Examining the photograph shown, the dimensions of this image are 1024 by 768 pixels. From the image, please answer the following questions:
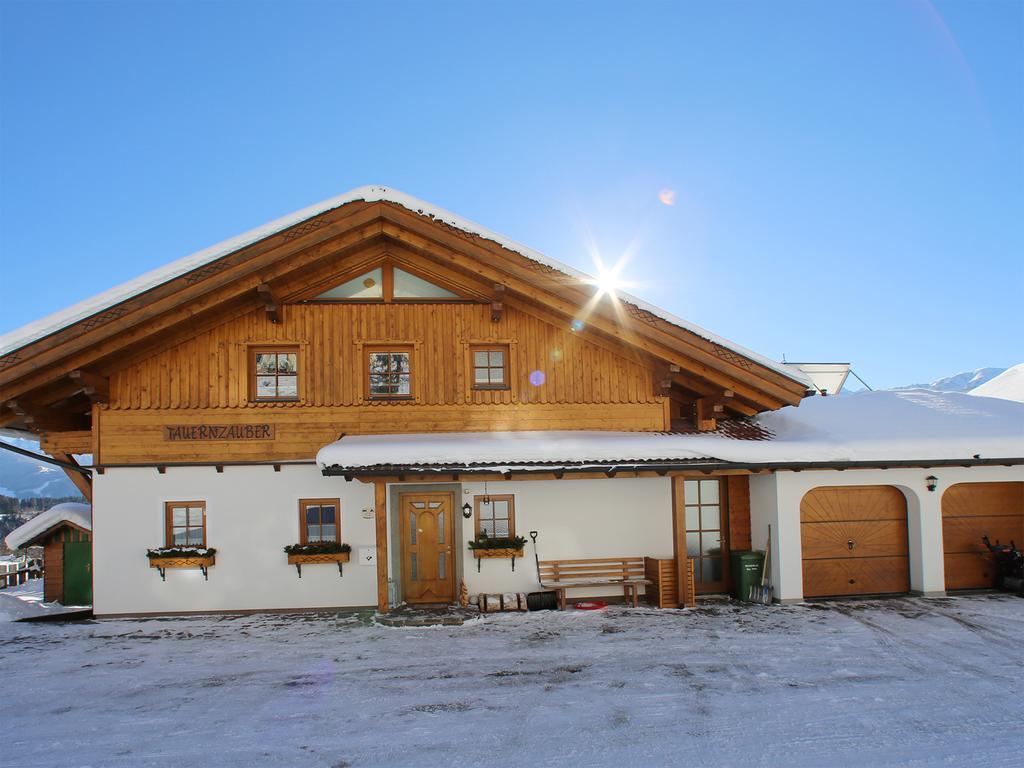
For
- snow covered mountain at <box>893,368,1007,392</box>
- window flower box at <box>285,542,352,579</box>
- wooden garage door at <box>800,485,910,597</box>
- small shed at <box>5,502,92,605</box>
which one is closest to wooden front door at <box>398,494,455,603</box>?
window flower box at <box>285,542,352,579</box>

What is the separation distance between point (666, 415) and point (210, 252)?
8.24 metres

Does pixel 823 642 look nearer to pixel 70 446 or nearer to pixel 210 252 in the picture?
pixel 210 252

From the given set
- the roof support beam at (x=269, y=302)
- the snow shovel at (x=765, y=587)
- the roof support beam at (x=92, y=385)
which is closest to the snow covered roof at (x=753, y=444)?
the snow shovel at (x=765, y=587)

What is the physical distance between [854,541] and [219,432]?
11145 millimetres

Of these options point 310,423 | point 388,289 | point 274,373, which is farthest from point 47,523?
point 388,289

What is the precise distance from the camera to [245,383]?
12.1 metres

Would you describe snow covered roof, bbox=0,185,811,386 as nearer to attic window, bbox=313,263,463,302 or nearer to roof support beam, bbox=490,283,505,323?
roof support beam, bbox=490,283,505,323

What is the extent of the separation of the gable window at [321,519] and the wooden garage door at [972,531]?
10760mm

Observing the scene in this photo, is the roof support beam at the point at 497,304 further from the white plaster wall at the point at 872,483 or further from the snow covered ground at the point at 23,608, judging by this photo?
the snow covered ground at the point at 23,608

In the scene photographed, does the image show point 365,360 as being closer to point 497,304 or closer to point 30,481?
point 497,304

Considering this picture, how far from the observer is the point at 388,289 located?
12.6 m

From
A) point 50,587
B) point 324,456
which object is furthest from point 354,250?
point 50,587

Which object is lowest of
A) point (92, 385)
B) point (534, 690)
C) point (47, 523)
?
point (534, 690)

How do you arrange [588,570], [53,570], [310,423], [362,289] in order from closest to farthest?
[310,423]
[588,570]
[362,289]
[53,570]
